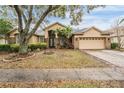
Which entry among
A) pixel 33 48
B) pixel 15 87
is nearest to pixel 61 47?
pixel 33 48

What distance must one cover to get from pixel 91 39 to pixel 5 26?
928 centimetres

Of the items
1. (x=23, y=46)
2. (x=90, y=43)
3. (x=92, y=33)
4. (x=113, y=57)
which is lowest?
(x=113, y=57)

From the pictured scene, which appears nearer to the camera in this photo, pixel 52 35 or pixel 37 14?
pixel 37 14

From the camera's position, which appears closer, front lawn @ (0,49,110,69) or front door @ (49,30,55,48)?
front lawn @ (0,49,110,69)

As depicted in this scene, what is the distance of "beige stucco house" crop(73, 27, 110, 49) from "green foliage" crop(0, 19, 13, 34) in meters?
7.06

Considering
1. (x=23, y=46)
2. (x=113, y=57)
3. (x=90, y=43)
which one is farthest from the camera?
(x=90, y=43)

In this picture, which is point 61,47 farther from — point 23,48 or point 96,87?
point 96,87

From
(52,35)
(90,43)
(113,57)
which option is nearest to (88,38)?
(90,43)

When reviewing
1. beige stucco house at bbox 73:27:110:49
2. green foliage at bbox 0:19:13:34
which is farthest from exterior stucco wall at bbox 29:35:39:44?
beige stucco house at bbox 73:27:110:49

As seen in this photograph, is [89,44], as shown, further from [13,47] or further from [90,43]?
[13,47]

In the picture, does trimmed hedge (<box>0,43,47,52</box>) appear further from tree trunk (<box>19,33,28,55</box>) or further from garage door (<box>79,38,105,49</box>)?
tree trunk (<box>19,33,28,55</box>)

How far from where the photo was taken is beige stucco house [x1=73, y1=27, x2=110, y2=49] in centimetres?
2828

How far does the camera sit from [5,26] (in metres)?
27.2
